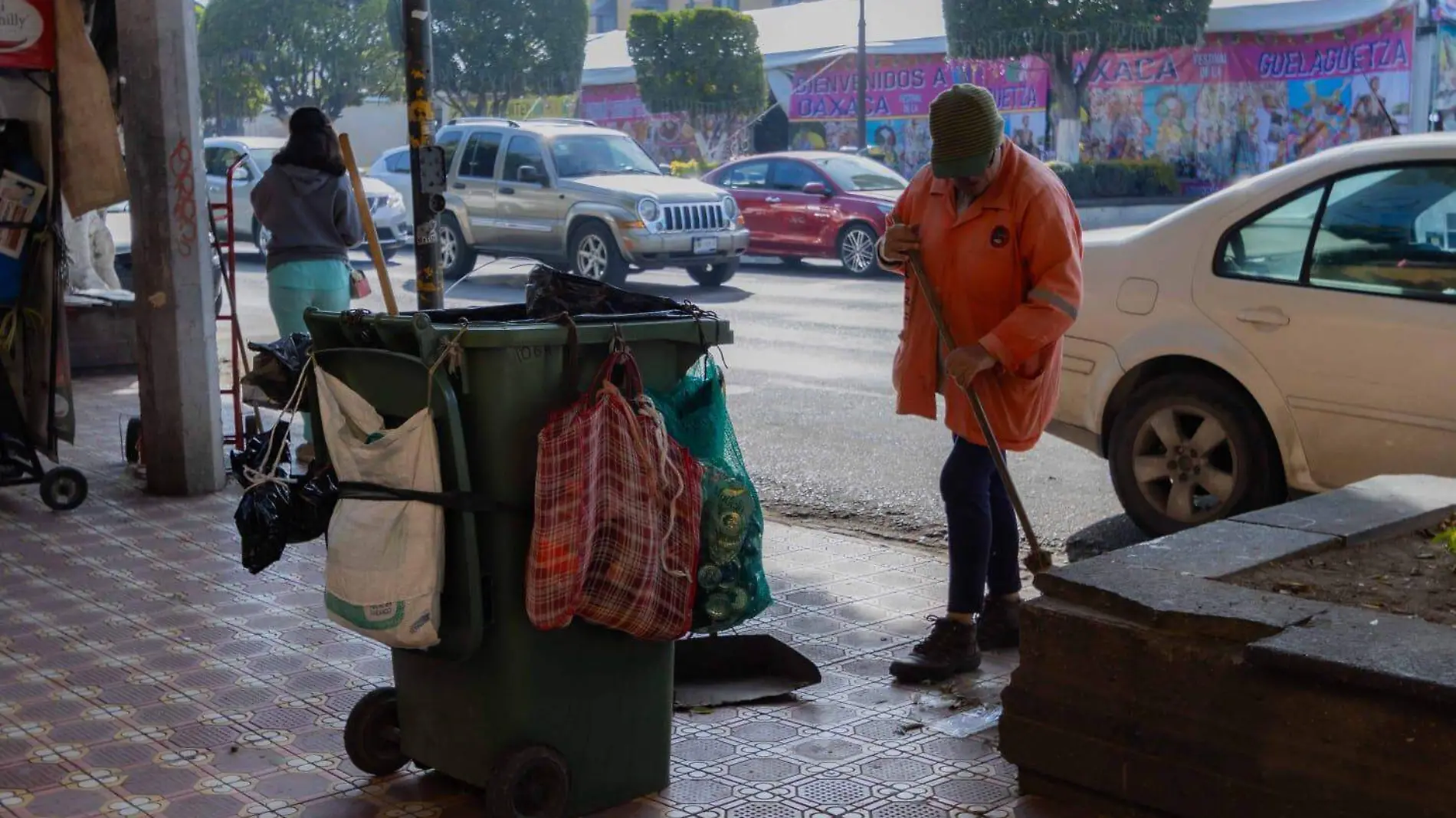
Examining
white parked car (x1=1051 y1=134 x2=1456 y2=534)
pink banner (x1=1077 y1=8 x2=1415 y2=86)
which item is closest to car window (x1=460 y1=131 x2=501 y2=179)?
white parked car (x1=1051 y1=134 x2=1456 y2=534)

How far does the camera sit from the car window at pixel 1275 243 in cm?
654

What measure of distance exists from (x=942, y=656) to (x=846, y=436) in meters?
4.54

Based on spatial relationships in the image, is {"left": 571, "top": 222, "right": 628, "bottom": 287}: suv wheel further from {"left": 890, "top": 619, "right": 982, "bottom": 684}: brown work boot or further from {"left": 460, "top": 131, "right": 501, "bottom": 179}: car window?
{"left": 890, "top": 619, "right": 982, "bottom": 684}: brown work boot

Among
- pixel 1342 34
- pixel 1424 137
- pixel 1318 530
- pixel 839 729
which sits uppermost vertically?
pixel 1342 34

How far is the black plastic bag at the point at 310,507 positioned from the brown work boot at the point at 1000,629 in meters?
2.34

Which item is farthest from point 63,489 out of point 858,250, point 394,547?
point 858,250

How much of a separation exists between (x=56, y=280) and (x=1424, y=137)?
6.20m

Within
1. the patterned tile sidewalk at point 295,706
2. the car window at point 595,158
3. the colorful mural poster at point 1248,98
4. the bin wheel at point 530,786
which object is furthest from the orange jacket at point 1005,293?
the colorful mural poster at point 1248,98

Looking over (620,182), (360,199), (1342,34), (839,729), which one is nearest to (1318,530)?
(839,729)

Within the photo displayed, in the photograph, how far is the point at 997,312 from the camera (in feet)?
16.1

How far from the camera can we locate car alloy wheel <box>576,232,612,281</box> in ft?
59.7

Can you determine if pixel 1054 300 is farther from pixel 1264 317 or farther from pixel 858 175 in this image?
pixel 858 175

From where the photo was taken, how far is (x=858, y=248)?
1950cm

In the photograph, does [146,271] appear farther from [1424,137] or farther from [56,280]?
[1424,137]
